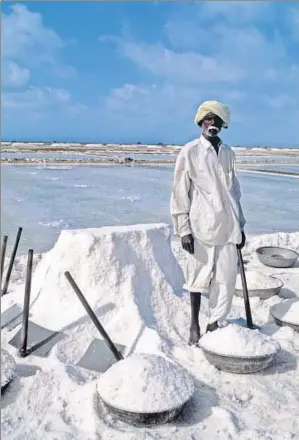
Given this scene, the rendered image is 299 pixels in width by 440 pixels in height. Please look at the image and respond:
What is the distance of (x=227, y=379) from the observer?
2637mm

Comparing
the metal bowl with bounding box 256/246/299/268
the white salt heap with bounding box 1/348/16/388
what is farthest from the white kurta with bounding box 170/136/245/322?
the metal bowl with bounding box 256/246/299/268

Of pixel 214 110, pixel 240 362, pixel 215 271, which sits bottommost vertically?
pixel 240 362

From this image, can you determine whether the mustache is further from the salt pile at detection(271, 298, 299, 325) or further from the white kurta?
the salt pile at detection(271, 298, 299, 325)

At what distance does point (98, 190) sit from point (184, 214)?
29.4ft

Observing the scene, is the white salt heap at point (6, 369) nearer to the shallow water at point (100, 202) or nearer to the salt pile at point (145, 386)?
the salt pile at point (145, 386)

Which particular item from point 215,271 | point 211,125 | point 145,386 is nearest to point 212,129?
point 211,125

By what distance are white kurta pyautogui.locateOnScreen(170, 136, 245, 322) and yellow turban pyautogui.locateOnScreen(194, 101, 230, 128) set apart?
0.14 m

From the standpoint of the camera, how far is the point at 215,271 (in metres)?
3.00

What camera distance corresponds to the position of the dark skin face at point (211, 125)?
9.43 ft

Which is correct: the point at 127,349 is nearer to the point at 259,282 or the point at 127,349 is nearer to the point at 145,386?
the point at 145,386

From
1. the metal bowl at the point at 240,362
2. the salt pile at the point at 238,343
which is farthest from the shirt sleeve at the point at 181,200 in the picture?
the metal bowl at the point at 240,362

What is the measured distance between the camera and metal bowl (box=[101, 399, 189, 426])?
214cm

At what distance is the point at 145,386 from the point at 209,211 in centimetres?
117

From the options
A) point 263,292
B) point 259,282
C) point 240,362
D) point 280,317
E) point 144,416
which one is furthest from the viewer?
point 259,282
